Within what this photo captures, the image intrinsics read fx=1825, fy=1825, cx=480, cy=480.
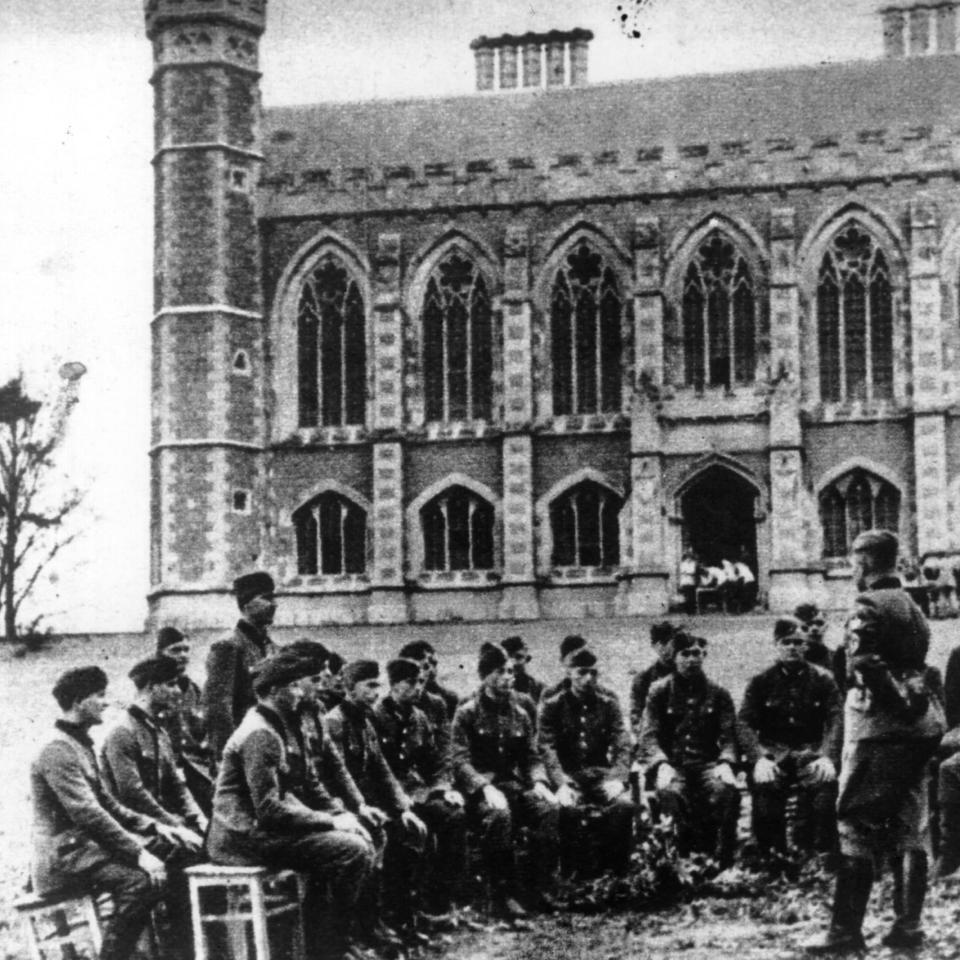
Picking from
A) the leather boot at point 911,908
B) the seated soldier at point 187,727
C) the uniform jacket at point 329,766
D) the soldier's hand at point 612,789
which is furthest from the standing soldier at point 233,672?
the leather boot at point 911,908

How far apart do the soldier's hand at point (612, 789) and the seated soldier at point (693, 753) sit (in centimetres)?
24

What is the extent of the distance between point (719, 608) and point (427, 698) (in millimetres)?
22110

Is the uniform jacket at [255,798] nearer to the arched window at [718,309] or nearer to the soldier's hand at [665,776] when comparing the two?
the soldier's hand at [665,776]

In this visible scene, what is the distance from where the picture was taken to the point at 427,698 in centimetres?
1186

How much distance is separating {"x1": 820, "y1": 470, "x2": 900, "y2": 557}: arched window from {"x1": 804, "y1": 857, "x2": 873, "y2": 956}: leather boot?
81.6 ft

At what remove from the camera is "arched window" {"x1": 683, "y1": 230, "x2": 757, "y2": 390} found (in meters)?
34.6

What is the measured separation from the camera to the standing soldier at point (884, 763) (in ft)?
29.5

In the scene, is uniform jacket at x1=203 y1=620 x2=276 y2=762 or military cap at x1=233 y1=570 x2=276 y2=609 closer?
uniform jacket at x1=203 y1=620 x2=276 y2=762

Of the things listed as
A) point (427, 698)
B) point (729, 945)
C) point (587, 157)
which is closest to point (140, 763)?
point (427, 698)

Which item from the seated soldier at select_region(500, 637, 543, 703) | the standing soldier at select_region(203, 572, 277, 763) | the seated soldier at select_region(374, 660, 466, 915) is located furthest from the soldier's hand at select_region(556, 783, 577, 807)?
the standing soldier at select_region(203, 572, 277, 763)

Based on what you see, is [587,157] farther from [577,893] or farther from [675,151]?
[577,893]

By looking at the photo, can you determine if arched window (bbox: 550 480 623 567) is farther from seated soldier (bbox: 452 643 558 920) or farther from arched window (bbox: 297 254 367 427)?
seated soldier (bbox: 452 643 558 920)

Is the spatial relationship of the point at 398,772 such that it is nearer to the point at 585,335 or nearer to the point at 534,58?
the point at 585,335

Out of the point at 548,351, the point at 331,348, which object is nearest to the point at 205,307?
the point at 331,348
